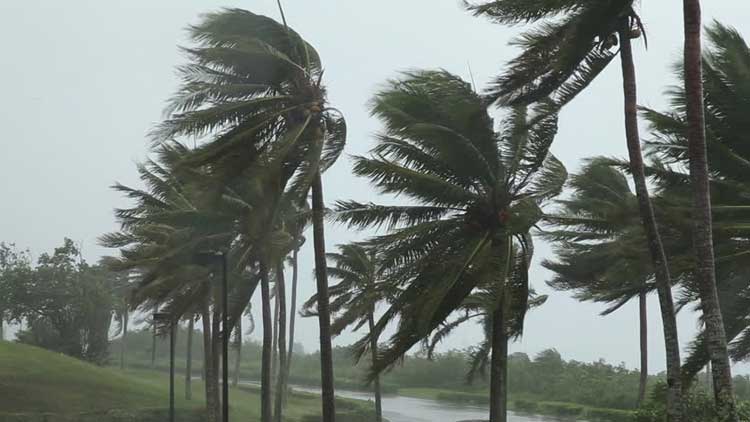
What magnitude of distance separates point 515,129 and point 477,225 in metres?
2.12

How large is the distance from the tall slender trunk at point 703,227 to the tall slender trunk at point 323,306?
8071 millimetres

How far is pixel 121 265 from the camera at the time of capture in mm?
23359

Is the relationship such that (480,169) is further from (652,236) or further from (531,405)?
(531,405)

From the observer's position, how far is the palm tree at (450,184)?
1667cm

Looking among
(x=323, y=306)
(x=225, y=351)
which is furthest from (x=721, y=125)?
(x=225, y=351)

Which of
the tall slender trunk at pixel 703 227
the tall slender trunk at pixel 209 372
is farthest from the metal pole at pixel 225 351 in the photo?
the tall slender trunk at pixel 703 227

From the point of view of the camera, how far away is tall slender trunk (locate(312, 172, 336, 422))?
17.4m

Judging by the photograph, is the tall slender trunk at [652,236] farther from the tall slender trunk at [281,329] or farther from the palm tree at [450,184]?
the tall slender trunk at [281,329]

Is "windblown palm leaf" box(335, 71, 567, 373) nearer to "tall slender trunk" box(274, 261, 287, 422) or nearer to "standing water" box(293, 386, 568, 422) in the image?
"tall slender trunk" box(274, 261, 287, 422)

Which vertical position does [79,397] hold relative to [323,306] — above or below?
below

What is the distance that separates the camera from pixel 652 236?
1323 cm

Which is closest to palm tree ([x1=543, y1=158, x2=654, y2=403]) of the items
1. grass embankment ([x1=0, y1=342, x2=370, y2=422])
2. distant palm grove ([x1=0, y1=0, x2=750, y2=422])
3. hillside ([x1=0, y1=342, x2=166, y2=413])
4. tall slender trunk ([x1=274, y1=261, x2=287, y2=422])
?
distant palm grove ([x1=0, y1=0, x2=750, y2=422])

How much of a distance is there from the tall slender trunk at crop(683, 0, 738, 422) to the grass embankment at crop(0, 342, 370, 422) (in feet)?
90.5

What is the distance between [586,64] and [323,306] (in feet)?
23.5
